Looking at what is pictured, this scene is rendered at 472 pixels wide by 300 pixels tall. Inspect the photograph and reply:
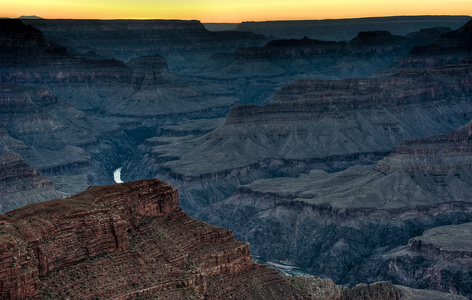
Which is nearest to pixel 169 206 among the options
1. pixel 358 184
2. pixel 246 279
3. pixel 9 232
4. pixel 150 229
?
pixel 150 229

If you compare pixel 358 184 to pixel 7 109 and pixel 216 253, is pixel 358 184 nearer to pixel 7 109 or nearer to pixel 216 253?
pixel 216 253

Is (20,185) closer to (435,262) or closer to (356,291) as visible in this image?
(435,262)

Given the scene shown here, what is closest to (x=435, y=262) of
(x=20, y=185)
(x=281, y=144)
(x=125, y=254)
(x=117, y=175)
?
(x=125, y=254)

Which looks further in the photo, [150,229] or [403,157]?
[403,157]

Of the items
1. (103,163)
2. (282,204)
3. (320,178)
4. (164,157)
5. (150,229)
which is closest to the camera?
(150,229)

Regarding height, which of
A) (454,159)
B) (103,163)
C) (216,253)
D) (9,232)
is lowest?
(103,163)

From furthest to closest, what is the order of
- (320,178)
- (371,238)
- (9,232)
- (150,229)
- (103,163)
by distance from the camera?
(103,163), (320,178), (371,238), (150,229), (9,232)

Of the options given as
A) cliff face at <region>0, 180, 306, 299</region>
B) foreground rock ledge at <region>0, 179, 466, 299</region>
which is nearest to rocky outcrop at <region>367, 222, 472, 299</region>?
foreground rock ledge at <region>0, 179, 466, 299</region>

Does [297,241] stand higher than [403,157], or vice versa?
[403,157]
